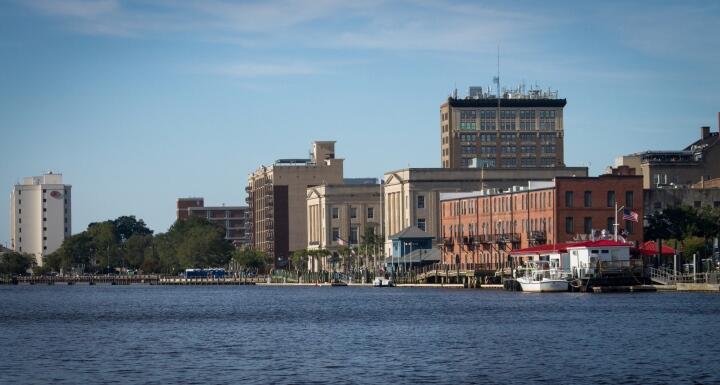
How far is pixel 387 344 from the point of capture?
299ft

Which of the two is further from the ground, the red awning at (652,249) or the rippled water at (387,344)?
the red awning at (652,249)

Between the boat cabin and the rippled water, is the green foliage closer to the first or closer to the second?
the boat cabin

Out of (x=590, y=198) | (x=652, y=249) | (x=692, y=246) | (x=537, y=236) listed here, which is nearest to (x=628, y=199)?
(x=590, y=198)

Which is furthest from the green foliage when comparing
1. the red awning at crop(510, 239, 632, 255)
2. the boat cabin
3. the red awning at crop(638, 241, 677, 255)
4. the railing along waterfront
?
the boat cabin

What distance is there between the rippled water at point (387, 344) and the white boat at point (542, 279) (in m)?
17.2

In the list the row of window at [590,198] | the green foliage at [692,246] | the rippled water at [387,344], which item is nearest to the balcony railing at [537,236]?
the row of window at [590,198]

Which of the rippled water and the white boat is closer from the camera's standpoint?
the rippled water

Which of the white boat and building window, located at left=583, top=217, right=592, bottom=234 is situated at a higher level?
building window, located at left=583, top=217, right=592, bottom=234

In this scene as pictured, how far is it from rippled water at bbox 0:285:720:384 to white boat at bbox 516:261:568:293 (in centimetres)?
1723

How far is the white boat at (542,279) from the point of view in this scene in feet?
540

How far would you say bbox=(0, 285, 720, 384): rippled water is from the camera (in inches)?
2884

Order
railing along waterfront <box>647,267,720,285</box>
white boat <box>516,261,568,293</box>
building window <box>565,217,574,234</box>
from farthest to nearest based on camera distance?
building window <box>565,217,574,234</box>
white boat <box>516,261,568,293</box>
railing along waterfront <box>647,267,720,285</box>

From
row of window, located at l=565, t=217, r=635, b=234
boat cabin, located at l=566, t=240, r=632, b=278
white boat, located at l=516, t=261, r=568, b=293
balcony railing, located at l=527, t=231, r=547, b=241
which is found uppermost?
row of window, located at l=565, t=217, r=635, b=234

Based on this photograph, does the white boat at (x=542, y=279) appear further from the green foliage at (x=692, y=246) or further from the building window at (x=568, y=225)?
the green foliage at (x=692, y=246)
